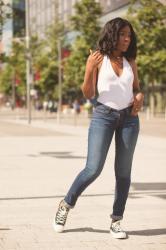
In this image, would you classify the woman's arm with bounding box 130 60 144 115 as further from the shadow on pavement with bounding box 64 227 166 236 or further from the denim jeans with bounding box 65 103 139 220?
the shadow on pavement with bounding box 64 227 166 236

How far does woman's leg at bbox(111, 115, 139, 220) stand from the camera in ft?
18.0

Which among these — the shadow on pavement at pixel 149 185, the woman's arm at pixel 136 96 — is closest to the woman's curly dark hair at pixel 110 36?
the woman's arm at pixel 136 96

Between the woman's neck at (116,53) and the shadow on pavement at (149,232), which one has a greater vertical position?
the woman's neck at (116,53)

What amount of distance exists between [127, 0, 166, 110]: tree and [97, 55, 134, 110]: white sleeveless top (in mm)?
36027

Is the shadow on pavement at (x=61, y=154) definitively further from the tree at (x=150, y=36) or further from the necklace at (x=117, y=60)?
the tree at (x=150, y=36)

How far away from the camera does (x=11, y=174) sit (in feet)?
34.5

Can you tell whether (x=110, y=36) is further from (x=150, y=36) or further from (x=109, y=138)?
(x=150, y=36)

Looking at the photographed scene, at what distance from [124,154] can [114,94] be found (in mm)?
Result: 506

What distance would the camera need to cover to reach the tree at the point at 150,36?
136 feet

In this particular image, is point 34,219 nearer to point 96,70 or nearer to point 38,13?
point 96,70

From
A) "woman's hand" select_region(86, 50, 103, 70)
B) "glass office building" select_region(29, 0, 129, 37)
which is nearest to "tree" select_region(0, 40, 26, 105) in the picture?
"glass office building" select_region(29, 0, 129, 37)

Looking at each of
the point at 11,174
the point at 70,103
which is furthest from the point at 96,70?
the point at 70,103

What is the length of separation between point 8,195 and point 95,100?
2.94m

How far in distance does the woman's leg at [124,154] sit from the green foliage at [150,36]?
118 feet
